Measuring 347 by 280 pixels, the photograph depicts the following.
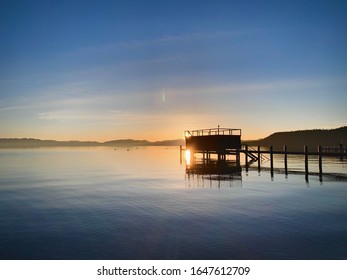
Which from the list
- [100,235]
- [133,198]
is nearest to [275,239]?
[100,235]

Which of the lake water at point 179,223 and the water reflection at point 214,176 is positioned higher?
the water reflection at point 214,176

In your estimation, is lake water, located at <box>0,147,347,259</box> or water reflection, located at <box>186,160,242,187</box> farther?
water reflection, located at <box>186,160,242,187</box>

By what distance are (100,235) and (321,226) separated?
10.0 meters

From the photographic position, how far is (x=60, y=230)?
14.0m

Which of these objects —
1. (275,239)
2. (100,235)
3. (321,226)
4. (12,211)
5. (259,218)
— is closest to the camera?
(275,239)

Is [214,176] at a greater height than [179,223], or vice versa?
[214,176]

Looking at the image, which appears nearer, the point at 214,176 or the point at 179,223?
the point at 179,223

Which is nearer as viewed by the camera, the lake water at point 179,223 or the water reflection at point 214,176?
the lake water at point 179,223

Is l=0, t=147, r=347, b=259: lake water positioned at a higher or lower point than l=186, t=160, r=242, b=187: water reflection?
lower

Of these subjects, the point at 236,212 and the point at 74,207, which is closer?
the point at 236,212
